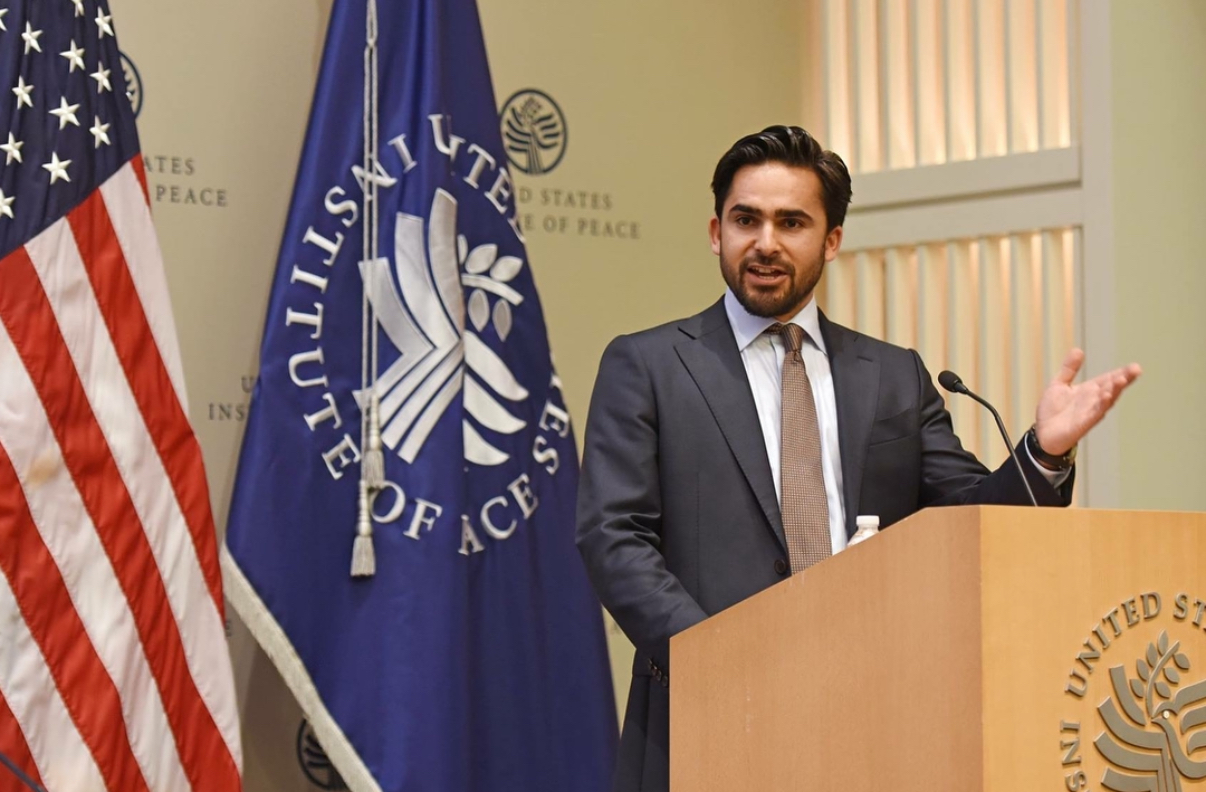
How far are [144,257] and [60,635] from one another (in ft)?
2.62

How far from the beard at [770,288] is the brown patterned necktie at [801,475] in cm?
9

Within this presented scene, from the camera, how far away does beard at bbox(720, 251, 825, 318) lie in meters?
2.65

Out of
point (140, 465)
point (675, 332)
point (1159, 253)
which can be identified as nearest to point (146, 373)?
point (140, 465)

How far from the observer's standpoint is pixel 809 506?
253cm

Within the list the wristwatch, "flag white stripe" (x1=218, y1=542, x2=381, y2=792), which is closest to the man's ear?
the wristwatch

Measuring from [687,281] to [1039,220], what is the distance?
1060 millimetres

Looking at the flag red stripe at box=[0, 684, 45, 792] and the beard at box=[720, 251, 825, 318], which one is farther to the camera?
the flag red stripe at box=[0, 684, 45, 792]

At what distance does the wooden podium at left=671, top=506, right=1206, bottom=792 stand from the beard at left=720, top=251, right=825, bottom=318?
2.42ft

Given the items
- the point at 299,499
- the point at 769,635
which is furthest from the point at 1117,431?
the point at 769,635

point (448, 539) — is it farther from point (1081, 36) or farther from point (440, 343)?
point (1081, 36)

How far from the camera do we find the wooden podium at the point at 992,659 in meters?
1.76

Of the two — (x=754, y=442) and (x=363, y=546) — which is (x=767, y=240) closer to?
(x=754, y=442)

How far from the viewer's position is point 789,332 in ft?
8.79

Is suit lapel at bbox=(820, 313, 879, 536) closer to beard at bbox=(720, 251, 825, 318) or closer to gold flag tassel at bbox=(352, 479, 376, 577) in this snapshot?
beard at bbox=(720, 251, 825, 318)
